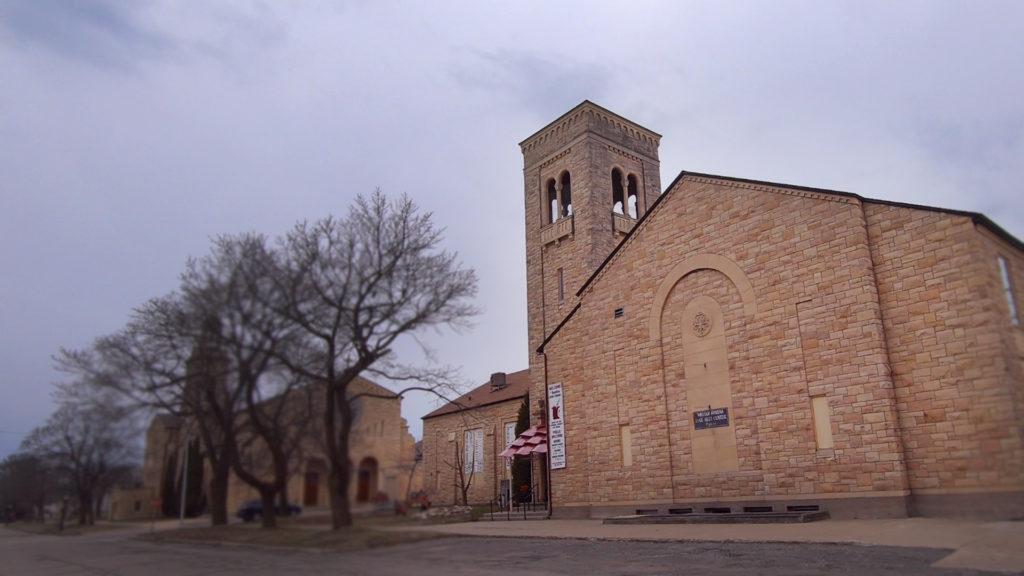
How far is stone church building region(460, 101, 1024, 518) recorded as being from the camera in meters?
17.3

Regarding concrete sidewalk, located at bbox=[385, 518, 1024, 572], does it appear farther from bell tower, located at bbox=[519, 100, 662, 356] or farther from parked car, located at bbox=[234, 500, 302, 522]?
bell tower, located at bbox=[519, 100, 662, 356]

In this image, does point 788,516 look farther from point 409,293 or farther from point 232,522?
point 232,522

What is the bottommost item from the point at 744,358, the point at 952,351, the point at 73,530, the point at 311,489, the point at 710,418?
the point at 73,530

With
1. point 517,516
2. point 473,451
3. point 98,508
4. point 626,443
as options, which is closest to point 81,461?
point 98,508

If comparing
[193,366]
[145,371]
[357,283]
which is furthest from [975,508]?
[145,371]

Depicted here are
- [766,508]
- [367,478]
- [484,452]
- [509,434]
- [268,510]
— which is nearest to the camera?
[367,478]

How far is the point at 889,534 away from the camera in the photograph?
13781 millimetres

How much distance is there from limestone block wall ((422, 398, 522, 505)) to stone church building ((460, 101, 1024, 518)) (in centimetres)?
1209

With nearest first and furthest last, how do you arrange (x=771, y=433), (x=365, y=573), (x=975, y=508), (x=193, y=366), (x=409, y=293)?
(x=365, y=573)
(x=193, y=366)
(x=409, y=293)
(x=975, y=508)
(x=771, y=433)

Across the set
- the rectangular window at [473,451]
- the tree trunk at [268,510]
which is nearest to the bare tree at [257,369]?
the tree trunk at [268,510]

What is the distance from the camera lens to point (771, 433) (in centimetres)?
2094

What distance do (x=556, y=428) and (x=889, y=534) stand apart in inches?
646

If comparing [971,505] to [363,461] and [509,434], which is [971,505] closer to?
[363,461]

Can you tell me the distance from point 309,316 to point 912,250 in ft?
55.8
